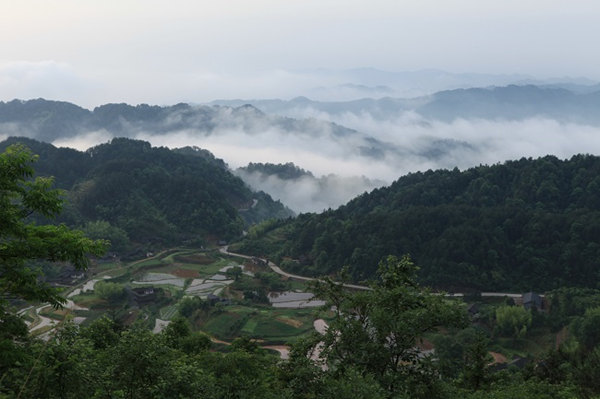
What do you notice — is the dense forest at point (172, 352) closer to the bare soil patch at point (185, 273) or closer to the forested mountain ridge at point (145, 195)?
the bare soil patch at point (185, 273)

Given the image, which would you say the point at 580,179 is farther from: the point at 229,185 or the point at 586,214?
the point at 229,185

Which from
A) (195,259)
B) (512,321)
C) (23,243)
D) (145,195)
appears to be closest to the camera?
(23,243)

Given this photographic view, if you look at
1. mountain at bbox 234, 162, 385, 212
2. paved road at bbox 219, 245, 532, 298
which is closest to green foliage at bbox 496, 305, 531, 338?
paved road at bbox 219, 245, 532, 298

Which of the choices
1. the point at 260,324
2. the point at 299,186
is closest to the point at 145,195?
the point at 260,324

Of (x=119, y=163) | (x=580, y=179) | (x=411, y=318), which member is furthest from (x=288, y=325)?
(x=119, y=163)

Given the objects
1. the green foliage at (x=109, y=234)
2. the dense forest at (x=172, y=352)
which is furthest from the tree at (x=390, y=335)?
the green foliage at (x=109, y=234)

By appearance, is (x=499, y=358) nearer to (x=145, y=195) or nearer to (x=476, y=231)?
(x=476, y=231)

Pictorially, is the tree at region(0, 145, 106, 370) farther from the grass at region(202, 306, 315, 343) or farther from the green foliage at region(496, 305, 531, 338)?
the green foliage at region(496, 305, 531, 338)
